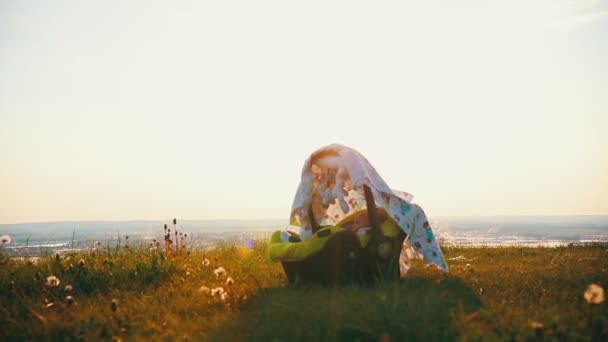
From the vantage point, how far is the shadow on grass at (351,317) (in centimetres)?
371

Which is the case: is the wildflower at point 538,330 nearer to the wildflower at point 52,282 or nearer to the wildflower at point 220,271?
the wildflower at point 220,271

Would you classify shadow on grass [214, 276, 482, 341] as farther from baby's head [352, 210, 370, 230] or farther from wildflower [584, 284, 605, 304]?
baby's head [352, 210, 370, 230]

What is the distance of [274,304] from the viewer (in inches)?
195

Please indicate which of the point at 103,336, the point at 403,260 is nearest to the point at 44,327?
the point at 103,336

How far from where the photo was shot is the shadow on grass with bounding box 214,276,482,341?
371cm

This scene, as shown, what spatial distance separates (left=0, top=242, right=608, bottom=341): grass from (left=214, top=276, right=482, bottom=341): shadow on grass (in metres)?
0.01

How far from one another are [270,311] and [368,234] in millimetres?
1992

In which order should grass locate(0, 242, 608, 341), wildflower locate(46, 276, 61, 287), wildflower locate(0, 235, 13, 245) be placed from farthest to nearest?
1. wildflower locate(0, 235, 13, 245)
2. wildflower locate(46, 276, 61, 287)
3. grass locate(0, 242, 608, 341)

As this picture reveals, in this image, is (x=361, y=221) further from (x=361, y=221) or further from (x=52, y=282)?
(x=52, y=282)

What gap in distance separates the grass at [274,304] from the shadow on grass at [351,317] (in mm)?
11

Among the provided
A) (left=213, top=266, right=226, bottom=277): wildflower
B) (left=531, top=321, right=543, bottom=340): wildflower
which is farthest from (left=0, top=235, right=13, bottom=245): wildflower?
(left=531, top=321, right=543, bottom=340): wildflower

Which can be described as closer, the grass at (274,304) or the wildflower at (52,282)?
the grass at (274,304)

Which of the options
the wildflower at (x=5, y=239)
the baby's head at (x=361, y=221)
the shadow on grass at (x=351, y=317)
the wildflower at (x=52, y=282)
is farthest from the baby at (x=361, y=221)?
the wildflower at (x=5, y=239)

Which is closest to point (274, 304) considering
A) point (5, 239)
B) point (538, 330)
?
point (538, 330)
